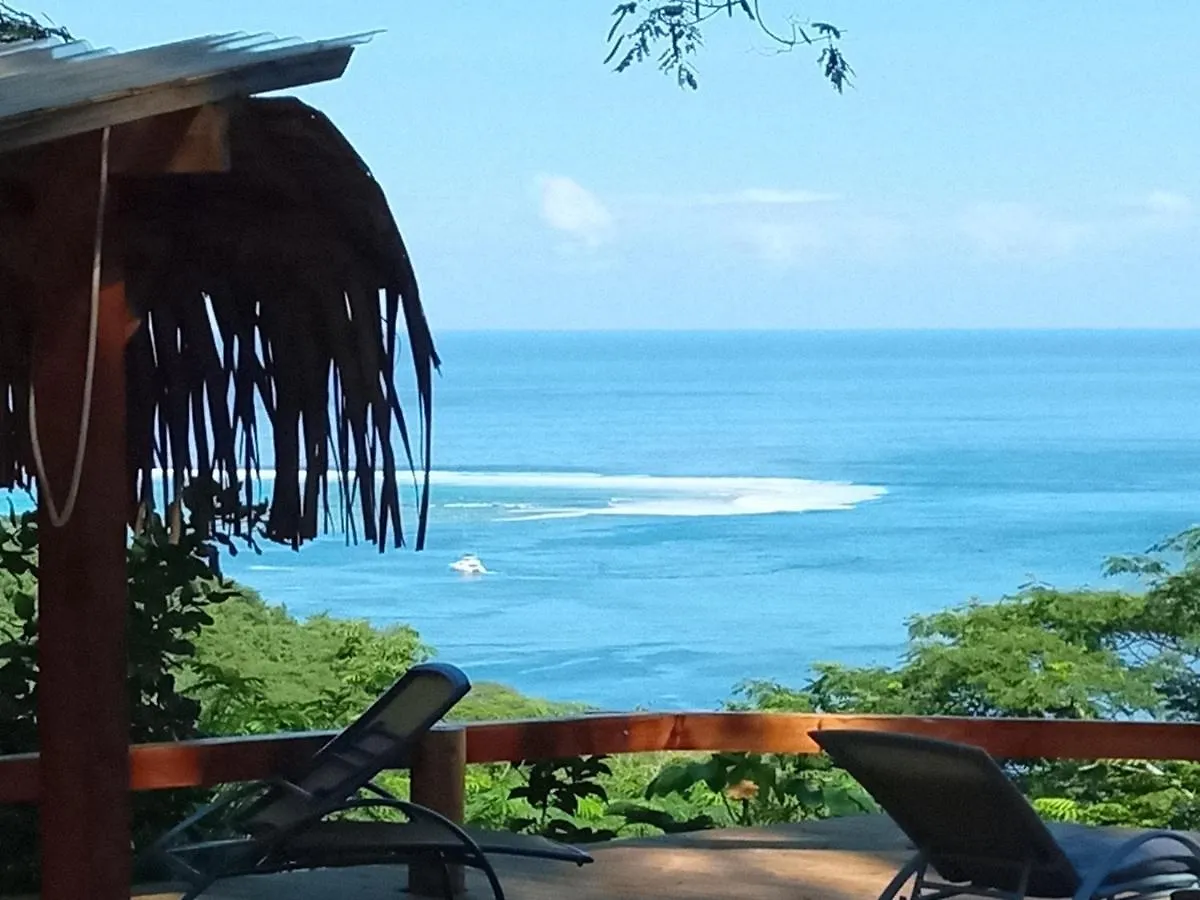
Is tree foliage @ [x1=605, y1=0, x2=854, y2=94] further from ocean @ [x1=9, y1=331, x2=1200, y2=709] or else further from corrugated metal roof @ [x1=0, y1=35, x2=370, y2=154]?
ocean @ [x1=9, y1=331, x2=1200, y2=709]

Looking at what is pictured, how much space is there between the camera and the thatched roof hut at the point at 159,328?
8.90 feet

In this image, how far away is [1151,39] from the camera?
3744 cm

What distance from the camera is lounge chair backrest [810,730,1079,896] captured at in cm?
393

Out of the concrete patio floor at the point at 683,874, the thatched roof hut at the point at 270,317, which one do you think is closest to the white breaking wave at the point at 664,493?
the concrete patio floor at the point at 683,874

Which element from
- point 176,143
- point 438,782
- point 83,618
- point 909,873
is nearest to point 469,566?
point 438,782

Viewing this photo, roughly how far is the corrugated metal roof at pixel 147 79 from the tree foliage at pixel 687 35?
4.10 m

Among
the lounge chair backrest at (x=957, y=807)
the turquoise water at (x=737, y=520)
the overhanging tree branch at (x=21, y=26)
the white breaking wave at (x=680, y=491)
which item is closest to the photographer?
the lounge chair backrest at (x=957, y=807)

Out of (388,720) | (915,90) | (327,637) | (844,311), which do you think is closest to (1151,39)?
(915,90)

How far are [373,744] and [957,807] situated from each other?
59.1 inches

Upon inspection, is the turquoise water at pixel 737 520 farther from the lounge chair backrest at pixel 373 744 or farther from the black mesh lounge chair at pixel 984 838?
the black mesh lounge chair at pixel 984 838

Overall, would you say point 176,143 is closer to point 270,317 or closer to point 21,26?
point 270,317

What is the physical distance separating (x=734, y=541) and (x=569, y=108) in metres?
11.8

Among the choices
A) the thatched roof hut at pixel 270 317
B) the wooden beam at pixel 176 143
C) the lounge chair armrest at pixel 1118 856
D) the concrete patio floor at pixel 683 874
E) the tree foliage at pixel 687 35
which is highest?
the tree foliage at pixel 687 35

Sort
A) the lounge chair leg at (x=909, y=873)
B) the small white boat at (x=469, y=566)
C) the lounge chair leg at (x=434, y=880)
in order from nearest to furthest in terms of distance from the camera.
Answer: the lounge chair leg at (x=909, y=873)
the lounge chair leg at (x=434, y=880)
the small white boat at (x=469, y=566)
